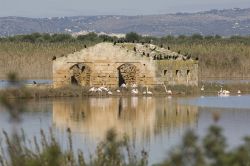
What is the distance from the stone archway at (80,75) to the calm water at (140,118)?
4.02 metres

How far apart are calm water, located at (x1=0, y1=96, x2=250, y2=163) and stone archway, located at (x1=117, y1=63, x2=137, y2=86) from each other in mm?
3936

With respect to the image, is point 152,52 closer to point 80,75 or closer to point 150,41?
point 80,75

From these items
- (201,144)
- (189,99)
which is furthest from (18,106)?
(189,99)

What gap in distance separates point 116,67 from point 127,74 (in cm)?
192

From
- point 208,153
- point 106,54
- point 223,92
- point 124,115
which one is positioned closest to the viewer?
point 208,153

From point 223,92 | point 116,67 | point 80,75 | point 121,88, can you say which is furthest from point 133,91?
point 223,92

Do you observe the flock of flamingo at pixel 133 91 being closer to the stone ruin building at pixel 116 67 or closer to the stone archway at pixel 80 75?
the stone ruin building at pixel 116 67

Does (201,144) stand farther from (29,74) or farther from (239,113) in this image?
(29,74)

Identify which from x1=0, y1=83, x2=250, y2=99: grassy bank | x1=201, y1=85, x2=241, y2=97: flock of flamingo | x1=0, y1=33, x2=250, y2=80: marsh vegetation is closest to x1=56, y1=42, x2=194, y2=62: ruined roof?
x1=0, y1=83, x2=250, y2=99: grassy bank

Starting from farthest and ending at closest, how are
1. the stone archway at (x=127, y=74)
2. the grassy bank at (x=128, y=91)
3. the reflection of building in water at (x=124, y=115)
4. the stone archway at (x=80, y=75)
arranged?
the stone archway at (x=127, y=74) < the stone archway at (x=80, y=75) < the grassy bank at (x=128, y=91) < the reflection of building in water at (x=124, y=115)

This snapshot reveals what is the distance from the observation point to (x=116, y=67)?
132 feet

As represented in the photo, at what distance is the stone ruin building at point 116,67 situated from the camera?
132 ft

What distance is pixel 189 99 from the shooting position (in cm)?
3703

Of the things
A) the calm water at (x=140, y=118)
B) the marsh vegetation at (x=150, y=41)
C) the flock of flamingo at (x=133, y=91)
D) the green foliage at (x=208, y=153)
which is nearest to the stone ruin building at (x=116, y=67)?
the flock of flamingo at (x=133, y=91)
